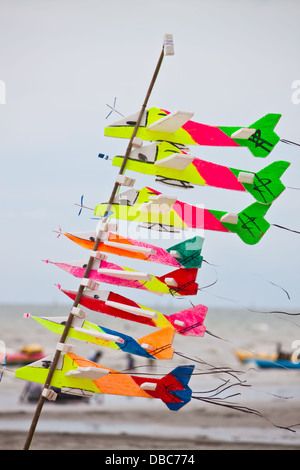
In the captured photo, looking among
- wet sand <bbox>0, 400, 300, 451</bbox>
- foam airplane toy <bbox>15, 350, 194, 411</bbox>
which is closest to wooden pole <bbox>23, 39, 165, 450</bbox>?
foam airplane toy <bbox>15, 350, 194, 411</bbox>

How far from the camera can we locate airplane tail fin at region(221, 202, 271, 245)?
2.34 meters

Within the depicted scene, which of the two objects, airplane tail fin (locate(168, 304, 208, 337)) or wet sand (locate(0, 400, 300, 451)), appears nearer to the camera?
airplane tail fin (locate(168, 304, 208, 337))

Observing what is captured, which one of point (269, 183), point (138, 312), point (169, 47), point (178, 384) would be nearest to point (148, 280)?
point (138, 312)

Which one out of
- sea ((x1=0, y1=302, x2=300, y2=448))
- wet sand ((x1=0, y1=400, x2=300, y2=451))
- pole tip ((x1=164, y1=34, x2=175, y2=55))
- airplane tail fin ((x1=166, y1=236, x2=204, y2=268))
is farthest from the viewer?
wet sand ((x1=0, y1=400, x2=300, y2=451))

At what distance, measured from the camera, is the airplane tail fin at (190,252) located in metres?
2.37

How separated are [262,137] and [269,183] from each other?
17 centimetres

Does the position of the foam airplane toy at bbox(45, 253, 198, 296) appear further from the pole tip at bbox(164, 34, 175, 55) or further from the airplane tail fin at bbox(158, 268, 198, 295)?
the pole tip at bbox(164, 34, 175, 55)

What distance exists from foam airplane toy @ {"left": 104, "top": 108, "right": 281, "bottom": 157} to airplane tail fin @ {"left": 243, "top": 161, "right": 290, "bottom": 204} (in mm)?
59

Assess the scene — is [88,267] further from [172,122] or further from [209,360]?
[209,360]

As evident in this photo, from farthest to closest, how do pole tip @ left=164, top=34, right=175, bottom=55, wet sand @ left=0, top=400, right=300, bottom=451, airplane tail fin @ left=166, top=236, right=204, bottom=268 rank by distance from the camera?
wet sand @ left=0, top=400, right=300, bottom=451, airplane tail fin @ left=166, top=236, right=204, bottom=268, pole tip @ left=164, top=34, right=175, bottom=55

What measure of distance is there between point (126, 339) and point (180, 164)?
656 millimetres

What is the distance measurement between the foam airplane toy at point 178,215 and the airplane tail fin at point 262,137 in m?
0.19
